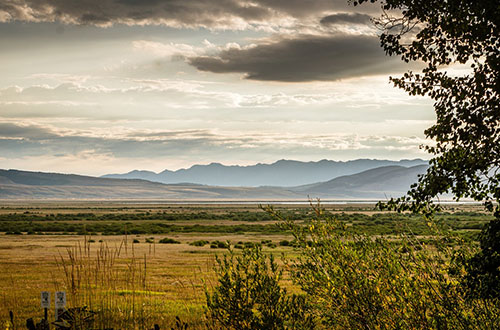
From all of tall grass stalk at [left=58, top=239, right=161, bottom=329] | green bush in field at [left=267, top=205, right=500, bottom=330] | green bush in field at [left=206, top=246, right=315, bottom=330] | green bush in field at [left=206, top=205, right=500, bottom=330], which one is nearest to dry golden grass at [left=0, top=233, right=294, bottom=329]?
tall grass stalk at [left=58, top=239, right=161, bottom=329]

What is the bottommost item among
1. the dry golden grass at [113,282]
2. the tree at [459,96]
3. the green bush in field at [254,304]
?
the dry golden grass at [113,282]

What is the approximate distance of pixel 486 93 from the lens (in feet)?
28.2

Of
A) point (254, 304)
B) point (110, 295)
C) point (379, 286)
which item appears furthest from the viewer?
point (110, 295)

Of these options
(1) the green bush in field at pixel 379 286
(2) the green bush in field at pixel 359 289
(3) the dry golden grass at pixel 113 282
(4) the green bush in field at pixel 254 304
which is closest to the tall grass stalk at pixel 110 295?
(3) the dry golden grass at pixel 113 282

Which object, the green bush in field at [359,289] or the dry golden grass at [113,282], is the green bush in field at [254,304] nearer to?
the green bush in field at [359,289]

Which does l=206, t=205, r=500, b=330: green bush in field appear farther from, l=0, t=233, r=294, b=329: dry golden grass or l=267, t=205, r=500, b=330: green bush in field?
l=0, t=233, r=294, b=329: dry golden grass

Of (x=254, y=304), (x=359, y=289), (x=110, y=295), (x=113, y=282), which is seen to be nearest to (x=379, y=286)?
(x=359, y=289)

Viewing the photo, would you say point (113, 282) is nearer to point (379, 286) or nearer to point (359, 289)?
point (359, 289)

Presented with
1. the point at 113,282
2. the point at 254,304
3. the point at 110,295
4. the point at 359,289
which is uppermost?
the point at 359,289

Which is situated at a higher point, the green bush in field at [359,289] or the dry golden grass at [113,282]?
the green bush in field at [359,289]

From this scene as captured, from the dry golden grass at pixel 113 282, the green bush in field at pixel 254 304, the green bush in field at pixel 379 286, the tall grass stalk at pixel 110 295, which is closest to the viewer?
the green bush in field at pixel 379 286

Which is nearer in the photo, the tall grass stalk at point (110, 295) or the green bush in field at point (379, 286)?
the green bush in field at point (379, 286)

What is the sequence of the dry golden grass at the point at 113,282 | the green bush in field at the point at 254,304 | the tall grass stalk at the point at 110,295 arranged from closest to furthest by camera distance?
the green bush in field at the point at 254,304 → the tall grass stalk at the point at 110,295 → the dry golden grass at the point at 113,282

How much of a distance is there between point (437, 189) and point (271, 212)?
2551 mm
